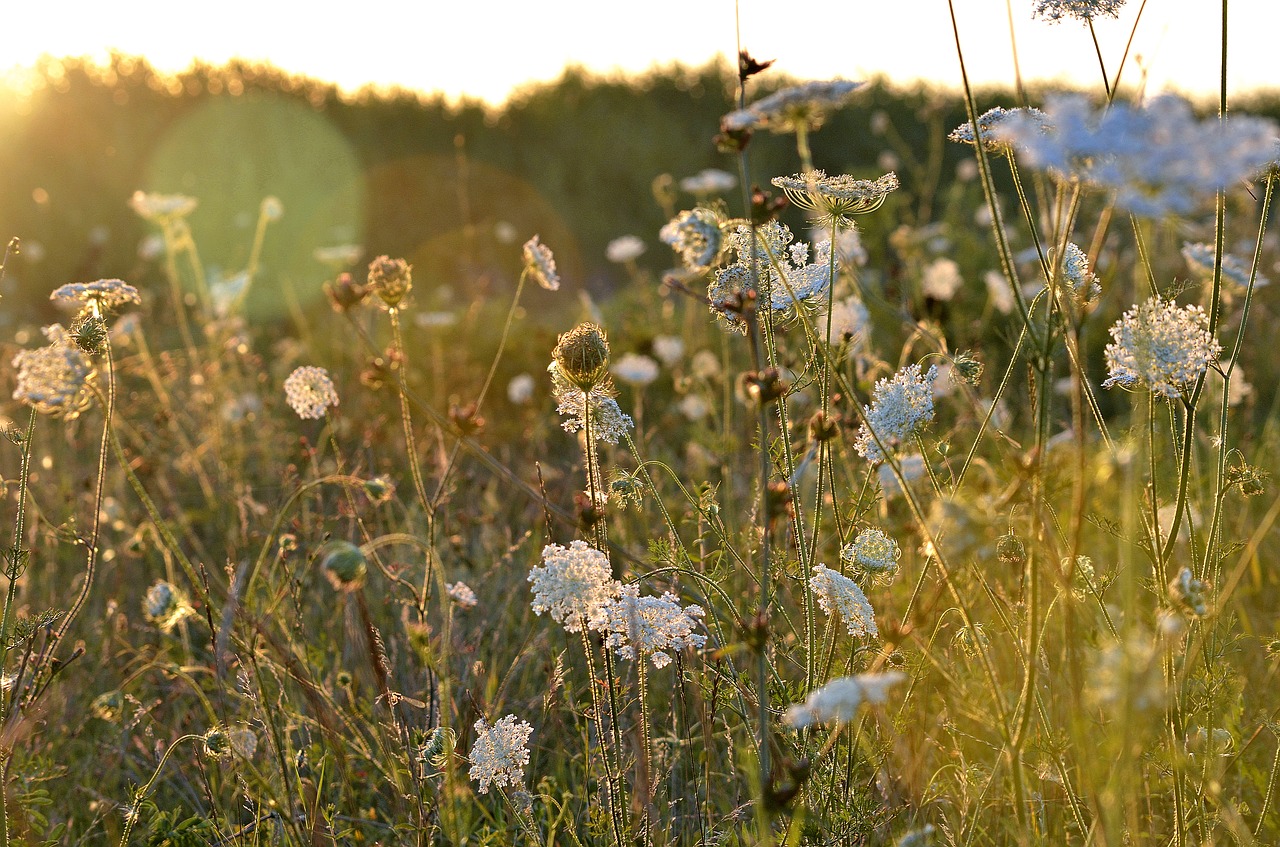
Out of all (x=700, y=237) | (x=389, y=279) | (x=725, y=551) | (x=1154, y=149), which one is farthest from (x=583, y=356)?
(x=1154, y=149)

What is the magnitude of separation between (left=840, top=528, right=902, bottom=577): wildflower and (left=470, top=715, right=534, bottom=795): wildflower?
2.11 ft

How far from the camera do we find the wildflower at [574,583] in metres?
1.50

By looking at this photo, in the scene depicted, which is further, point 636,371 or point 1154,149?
point 636,371

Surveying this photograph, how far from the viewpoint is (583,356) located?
160 cm

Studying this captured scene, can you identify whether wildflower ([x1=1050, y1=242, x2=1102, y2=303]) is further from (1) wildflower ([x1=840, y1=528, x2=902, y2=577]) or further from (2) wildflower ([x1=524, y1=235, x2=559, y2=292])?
(2) wildflower ([x1=524, y1=235, x2=559, y2=292])

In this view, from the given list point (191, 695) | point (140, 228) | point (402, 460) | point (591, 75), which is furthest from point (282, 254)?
point (191, 695)

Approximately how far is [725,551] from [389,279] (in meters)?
0.82

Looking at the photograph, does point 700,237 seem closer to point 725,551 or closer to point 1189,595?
point 725,551

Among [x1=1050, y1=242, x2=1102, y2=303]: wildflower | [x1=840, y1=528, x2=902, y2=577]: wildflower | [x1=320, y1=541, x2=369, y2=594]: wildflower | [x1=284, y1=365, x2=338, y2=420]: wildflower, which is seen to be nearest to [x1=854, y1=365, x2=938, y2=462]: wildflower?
[x1=840, y1=528, x2=902, y2=577]: wildflower

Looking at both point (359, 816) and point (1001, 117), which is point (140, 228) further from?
point (1001, 117)

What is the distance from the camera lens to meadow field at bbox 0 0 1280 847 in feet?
4.25

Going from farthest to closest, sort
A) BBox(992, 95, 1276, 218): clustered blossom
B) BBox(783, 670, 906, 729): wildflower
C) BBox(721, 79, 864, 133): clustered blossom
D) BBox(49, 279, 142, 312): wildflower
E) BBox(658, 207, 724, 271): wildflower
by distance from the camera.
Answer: BBox(49, 279, 142, 312): wildflower < BBox(658, 207, 724, 271): wildflower < BBox(721, 79, 864, 133): clustered blossom < BBox(783, 670, 906, 729): wildflower < BBox(992, 95, 1276, 218): clustered blossom

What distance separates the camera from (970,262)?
609 centimetres

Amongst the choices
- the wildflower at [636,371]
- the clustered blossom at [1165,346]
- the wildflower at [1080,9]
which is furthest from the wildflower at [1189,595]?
the wildflower at [636,371]
